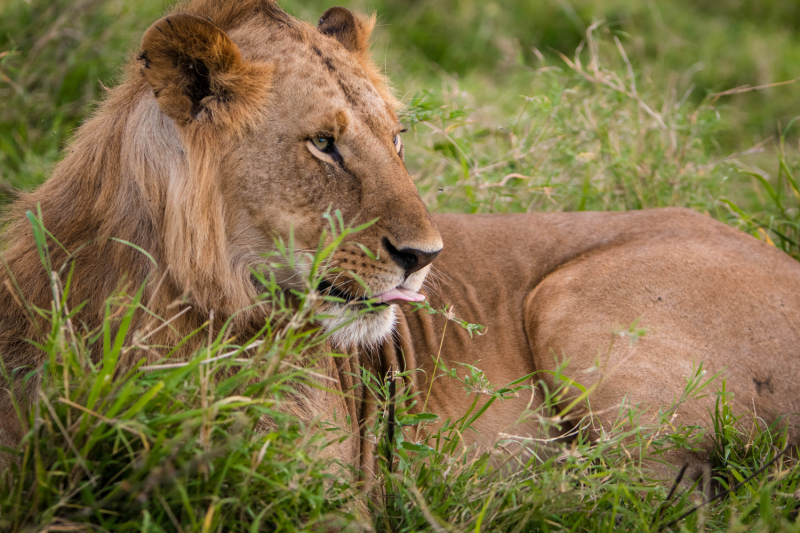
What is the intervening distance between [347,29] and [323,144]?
2.59ft

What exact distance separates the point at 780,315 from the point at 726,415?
0.55 meters

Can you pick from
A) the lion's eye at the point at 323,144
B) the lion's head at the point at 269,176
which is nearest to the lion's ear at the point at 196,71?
the lion's head at the point at 269,176

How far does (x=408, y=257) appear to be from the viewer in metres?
2.34

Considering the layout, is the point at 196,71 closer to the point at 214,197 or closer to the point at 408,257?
the point at 214,197

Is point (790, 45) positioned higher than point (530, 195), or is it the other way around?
point (530, 195)

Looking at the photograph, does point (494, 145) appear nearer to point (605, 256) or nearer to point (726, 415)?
point (605, 256)

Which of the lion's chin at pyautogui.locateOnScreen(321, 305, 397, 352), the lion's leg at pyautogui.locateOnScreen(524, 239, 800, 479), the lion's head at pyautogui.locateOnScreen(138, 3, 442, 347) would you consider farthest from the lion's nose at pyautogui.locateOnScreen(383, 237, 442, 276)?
the lion's leg at pyautogui.locateOnScreen(524, 239, 800, 479)

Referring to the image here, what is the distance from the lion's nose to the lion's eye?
14.7 inches

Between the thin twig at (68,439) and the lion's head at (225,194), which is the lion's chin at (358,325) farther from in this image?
the thin twig at (68,439)

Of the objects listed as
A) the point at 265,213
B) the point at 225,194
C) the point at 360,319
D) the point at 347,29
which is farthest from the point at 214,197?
the point at 347,29

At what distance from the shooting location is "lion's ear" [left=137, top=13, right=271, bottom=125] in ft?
7.26

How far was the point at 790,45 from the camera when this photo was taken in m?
8.45

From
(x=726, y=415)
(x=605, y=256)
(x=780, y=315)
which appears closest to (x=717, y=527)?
(x=726, y=415)

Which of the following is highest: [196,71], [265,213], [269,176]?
[196,71]
